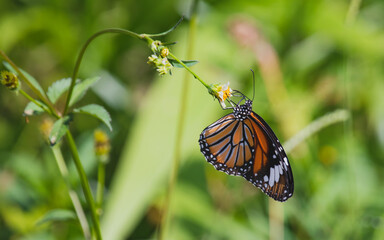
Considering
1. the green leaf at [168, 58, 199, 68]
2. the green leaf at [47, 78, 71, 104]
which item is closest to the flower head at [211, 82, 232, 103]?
the green leaf at [168, 58, 199, 68]

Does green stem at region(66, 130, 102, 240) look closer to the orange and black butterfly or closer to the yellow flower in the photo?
the yellow flower

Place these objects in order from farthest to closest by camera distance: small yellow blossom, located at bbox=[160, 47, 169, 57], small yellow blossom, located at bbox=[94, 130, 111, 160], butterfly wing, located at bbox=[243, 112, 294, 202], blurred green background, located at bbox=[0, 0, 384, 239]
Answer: blurred green background, located at bbox=[0, 0, 384, 239] → butterfly wing, located at bbox=[243, 112, 294, 202] → small yellow blossom, located at bbox=[94, 130, 111, 160] → small yellow blossom, located at bbox=[160, 47, 169, 57]

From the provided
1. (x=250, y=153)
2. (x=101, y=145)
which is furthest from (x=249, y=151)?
(x=101, y=145)

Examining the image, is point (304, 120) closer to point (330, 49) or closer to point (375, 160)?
point (375, 160)

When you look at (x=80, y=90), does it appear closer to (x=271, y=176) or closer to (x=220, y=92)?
(x=220, y=92)

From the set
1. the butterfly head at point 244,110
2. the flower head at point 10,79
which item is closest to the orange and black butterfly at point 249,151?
the butterfly head at point 244,110

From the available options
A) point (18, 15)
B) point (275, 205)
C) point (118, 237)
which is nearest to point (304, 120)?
point (275, 205)
